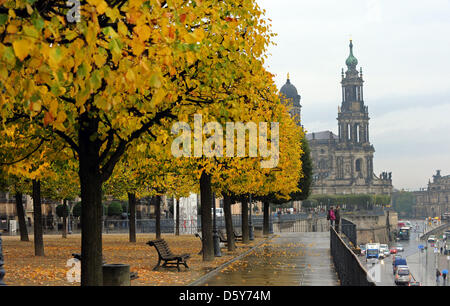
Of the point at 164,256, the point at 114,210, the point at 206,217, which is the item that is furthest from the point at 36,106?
the point at 114,210

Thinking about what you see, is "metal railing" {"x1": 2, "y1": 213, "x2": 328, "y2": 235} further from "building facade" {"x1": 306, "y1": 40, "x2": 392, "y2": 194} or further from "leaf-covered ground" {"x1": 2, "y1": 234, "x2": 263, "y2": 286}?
"building facade" {"x1": 306, "y1": 40, "x2": 392, "y2": 194}

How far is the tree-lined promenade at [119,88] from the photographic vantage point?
6508 millimetres

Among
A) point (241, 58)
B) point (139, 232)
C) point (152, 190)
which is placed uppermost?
point (241, 58)

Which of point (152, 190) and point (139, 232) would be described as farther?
point (139, 232)

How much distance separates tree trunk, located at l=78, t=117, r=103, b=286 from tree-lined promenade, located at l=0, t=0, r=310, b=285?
2 cm

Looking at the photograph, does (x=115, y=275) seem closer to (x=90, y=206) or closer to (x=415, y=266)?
(x=90, y=206)

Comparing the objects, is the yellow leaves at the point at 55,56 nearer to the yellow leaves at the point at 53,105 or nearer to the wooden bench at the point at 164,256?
the yellow leaves at the point at 53,105

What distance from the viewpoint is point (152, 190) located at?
39.4 meters

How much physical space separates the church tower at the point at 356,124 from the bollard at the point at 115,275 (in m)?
169

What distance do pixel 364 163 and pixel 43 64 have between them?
178 metres

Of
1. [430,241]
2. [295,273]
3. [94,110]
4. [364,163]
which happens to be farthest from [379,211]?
[94,110]

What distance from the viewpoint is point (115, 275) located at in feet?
43.2

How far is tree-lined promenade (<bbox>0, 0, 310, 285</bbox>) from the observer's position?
6.51m
